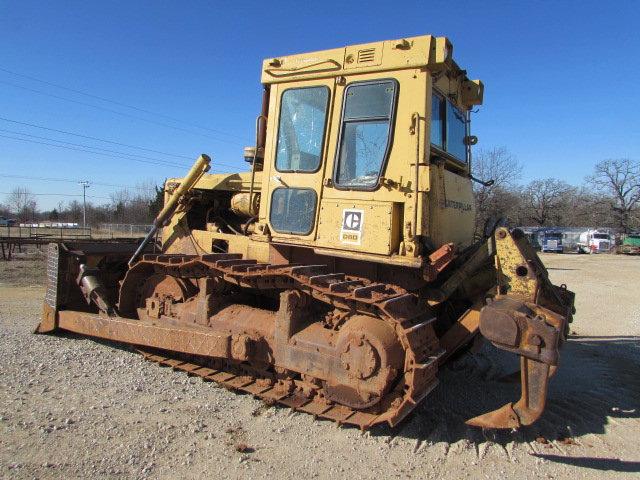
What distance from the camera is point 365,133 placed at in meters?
4.81

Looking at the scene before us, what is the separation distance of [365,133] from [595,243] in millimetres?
51395

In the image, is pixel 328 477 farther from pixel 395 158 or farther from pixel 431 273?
pixel 395 158

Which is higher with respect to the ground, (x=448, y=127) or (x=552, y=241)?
(x=448, y=127)

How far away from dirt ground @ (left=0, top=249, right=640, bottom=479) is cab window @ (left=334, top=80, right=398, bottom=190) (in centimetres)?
239

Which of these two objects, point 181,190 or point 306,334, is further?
point 181,190

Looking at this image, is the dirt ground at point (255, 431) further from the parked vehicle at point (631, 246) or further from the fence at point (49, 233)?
the parked vehicle at point (631, 246)

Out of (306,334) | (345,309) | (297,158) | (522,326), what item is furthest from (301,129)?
(522,326)

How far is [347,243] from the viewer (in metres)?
4.68

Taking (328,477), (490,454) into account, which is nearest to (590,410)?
(490,454)

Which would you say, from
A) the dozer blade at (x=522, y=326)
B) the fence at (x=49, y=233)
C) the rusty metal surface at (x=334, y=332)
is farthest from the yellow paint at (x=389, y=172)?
the fence at (x=49, y=233)

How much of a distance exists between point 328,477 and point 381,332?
1.21m

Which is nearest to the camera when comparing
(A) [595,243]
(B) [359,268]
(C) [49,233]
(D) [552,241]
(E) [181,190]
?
(B) [359,268]

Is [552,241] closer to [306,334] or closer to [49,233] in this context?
[49,233]

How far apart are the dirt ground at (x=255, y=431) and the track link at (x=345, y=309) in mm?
159
